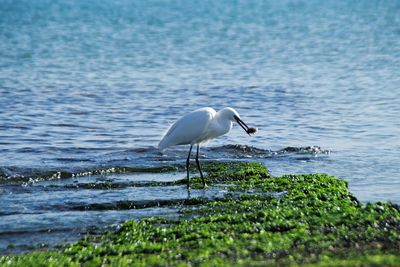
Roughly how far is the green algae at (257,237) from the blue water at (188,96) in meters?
1.28

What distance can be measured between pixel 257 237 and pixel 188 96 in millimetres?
16687

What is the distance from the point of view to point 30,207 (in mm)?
13648

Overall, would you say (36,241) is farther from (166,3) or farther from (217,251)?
(166,3)

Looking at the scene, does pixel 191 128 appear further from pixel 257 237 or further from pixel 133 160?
pixel 257 237

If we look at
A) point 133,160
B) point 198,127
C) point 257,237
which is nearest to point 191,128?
point 198,127

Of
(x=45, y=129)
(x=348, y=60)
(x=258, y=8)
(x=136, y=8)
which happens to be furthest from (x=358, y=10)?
(x=45, y=129)

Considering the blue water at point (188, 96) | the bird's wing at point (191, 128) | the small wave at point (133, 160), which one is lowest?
the blue water at point (188, 96)

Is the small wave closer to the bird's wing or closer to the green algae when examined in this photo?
the bird's wing

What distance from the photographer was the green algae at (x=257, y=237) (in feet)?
32.3

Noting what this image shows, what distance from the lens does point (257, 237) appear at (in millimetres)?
10695

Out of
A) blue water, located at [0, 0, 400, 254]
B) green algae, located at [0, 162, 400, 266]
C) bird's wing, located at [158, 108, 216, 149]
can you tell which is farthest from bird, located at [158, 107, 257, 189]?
green algae, located at [0, 162, 400, 266]

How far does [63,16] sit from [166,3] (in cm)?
1825

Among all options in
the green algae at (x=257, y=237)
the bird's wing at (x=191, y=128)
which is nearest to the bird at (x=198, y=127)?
the bird's wing at (x=191, y=128)

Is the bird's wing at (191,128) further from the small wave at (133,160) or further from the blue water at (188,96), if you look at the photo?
the blue water at (188,96)
